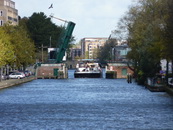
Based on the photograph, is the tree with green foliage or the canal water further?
the tree with green foliage

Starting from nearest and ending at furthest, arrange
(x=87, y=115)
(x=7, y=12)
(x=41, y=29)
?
1. (x=87, y=115)
2. (x=7, y=12)
3. (x=41, y=29)

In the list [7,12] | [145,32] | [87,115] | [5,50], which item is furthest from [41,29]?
[87,115]

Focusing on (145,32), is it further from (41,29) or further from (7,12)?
(41,29)

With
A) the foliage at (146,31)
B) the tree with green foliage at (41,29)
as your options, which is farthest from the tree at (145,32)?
the tree with green foliage at (41,29)

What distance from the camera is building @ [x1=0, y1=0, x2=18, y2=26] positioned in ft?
483

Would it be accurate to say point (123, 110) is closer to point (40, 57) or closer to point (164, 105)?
point (164, 105)

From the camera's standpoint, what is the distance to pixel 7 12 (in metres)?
151

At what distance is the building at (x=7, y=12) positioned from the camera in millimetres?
147250

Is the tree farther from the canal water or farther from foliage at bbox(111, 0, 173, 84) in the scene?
the canal water

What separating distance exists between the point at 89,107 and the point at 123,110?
3.13 m

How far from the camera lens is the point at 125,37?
105 metres

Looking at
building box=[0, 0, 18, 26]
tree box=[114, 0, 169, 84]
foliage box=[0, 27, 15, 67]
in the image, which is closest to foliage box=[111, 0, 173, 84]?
tree box=[114, 0, 169, 84]

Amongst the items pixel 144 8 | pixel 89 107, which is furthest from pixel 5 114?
pixel 144 8

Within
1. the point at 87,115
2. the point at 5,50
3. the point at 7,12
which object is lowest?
the point at 87,115
